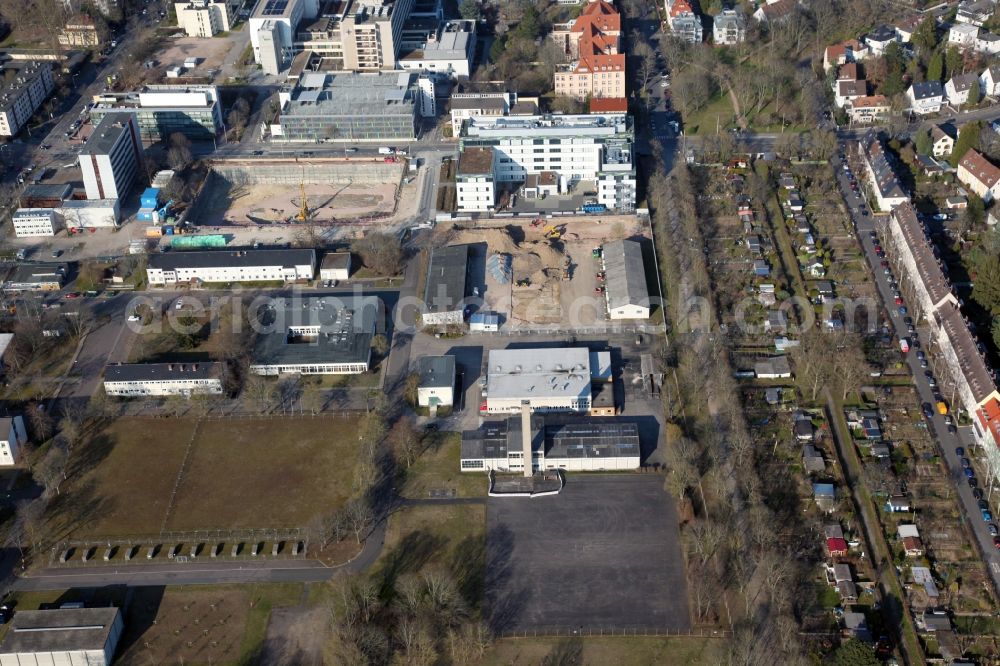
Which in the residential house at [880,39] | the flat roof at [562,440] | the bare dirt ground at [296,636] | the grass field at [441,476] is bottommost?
the bare dirt ground at [296,636]

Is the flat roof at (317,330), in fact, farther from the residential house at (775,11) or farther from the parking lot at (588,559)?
the residential house at (775,11)

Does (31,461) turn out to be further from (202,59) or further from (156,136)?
(202,59)

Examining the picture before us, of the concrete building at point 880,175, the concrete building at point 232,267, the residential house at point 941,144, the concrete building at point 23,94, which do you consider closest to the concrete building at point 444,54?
the concrete building at point 232,267

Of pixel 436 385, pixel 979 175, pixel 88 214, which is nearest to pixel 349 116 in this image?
pixel 88 214

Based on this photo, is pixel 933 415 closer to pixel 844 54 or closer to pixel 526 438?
pixel 526 438

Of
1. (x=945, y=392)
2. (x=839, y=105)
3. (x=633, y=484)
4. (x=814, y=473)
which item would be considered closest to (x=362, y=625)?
(x=633, y=484)

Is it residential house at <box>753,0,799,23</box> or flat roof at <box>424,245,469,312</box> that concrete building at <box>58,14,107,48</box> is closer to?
flat roof at <box>424,245,469,312</box>
